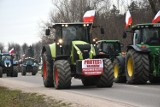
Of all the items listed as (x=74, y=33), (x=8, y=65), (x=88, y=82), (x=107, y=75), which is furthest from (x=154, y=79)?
(x=8, y=65)

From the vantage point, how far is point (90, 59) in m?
18.3

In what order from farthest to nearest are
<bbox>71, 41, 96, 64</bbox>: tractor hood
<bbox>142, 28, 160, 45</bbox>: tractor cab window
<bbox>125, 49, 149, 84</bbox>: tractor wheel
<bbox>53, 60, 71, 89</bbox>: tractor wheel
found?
<bbox>142, 28, 160, 45</bbox>: tractor cab window → <bbox>125, 49, 149, 84</bbox>: tractor wheel → <bbox>71, 41, 96, 64</bbox>: tractor hood → <bbox>53, 60, 71, 89</bbox>: tractor wheel

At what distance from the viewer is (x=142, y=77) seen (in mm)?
20062

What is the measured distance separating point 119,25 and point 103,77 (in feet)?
120

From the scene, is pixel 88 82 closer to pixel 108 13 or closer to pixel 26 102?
pixel 26 102

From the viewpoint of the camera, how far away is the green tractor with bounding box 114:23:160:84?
783 inches

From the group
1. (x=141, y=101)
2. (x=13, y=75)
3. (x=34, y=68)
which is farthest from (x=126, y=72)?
(x=34, y=68)

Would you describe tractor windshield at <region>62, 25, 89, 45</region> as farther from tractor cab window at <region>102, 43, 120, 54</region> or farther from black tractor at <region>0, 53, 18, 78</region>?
black tractor at <region>0, 53, 18, 78</region>

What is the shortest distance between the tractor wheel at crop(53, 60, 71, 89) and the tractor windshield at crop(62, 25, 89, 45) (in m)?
1.77

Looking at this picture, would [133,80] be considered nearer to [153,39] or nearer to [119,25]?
[153,39]

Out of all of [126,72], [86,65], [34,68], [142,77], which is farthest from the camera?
[34,68]

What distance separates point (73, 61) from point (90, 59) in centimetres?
122

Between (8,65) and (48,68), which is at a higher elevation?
(48,68)

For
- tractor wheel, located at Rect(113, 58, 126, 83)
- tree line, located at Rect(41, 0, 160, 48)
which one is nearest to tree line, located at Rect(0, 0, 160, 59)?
tree line, located at Rect(41, 0, 160, 48)
